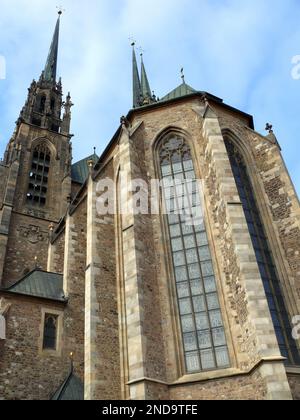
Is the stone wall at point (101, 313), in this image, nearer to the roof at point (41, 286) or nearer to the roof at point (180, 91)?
the roof at point (41, 286)

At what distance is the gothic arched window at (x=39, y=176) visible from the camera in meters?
26.3

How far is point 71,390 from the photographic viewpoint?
508 inches

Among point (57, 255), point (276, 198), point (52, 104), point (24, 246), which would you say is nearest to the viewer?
point (276, 198)

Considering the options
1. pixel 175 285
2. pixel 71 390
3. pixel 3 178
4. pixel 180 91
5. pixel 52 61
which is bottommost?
pixel 71 390

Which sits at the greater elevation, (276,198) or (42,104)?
(42,104)

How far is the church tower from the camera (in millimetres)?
22828

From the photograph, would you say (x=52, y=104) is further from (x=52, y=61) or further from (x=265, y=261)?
(x=265, y=261)

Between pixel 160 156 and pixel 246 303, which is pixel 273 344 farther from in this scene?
pixel 160 156

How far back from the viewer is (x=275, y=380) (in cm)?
878

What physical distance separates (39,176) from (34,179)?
537 millimetres

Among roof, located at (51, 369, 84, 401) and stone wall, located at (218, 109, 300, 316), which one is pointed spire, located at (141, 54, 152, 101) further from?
roof, located at (51, 369, 84, 401)

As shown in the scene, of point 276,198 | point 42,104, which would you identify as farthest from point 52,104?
point 276,198

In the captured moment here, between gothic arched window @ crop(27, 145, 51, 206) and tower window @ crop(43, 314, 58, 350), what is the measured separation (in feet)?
40.6

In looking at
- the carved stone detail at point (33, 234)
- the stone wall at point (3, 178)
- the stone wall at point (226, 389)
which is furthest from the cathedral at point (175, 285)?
the stone wall at point (3, 178)
